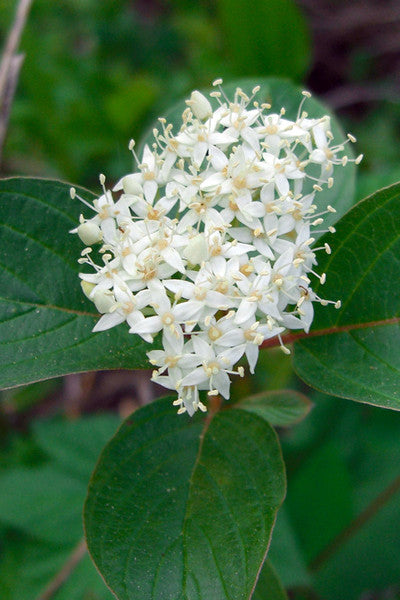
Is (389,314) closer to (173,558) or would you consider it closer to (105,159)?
(173,558)

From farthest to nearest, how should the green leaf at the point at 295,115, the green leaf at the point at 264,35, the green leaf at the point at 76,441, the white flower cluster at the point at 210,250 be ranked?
A: the green leaf at the point at 264,35
the green leaf at the point at 76,441
the green leaf at the point at 295,115
the white flower cluster at the point at 210,250

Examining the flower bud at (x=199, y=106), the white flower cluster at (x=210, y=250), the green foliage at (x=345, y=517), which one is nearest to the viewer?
the white flower cluster at (x=210, y=250)

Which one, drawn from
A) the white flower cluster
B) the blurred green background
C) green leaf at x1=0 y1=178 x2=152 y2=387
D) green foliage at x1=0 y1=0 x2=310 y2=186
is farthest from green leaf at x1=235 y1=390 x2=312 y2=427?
green foliage at x1=0 y1=0 x2=310 y2=186

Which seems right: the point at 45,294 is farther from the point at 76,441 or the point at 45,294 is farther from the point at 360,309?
the point at 76,441

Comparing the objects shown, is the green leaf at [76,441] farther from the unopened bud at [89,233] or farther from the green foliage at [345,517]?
the unopened bud at [89,233]

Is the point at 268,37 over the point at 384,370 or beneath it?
over

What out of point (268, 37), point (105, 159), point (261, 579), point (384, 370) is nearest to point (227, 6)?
point (268, 37)

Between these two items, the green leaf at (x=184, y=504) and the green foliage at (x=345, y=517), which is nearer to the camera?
the green leaf at (x=184, y=504)

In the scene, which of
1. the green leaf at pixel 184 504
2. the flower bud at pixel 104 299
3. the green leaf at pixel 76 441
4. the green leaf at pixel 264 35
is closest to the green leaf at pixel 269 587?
the green leaf at pixel 184 504
